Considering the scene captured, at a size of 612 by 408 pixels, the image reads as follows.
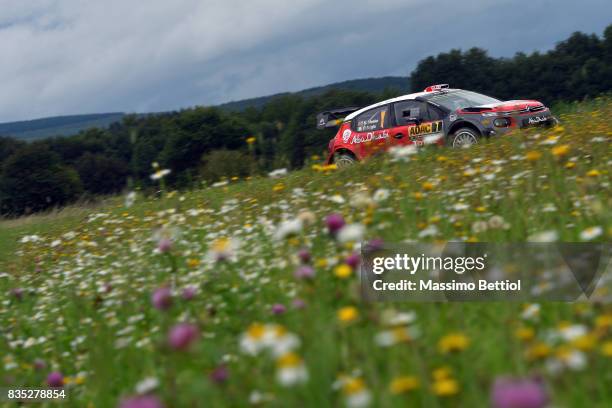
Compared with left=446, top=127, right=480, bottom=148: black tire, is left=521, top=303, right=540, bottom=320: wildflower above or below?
above

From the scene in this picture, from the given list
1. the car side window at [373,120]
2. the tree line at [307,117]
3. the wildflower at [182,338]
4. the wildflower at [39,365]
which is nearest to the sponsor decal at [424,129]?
the car side window at [373,120]

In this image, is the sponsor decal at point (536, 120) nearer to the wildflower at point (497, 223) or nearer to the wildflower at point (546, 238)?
the wildflower at point (497, 223)

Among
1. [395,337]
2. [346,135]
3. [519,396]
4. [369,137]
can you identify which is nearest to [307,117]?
[346,135]

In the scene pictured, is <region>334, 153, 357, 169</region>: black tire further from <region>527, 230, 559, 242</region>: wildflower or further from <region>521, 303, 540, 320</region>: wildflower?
<region>521, 303, 540, 320</region>: wildflower

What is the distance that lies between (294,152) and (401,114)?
44096 mm

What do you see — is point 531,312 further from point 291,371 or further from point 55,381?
point 55,381

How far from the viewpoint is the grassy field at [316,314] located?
2.83 metres

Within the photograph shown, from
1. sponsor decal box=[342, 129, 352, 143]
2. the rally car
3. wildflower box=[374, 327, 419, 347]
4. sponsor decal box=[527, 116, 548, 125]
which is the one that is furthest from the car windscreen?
wildflower box=[374, 327, 419, 347]

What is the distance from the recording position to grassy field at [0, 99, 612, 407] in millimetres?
2830

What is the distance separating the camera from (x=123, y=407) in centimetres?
247

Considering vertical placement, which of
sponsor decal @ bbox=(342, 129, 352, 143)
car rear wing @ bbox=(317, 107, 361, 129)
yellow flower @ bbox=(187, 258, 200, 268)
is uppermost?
car rear wing @ bbox=(317, 107, 361, 129)

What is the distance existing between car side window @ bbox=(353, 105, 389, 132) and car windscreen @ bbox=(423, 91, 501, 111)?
38.3 inches

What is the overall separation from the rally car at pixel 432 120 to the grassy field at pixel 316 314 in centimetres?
508

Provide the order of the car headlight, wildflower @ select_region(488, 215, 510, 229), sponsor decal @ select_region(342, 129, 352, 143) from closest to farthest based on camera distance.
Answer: wildflower @ select_region(488, 215, 510, 229) < the car headlight < sponsor decal @ select_region(342, 129, 352, 143)
